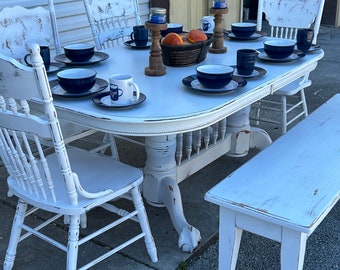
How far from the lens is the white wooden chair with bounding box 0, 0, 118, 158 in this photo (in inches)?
93.4

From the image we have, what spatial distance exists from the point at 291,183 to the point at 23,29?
1.57 meters

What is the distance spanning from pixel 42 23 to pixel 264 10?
1.49 metres

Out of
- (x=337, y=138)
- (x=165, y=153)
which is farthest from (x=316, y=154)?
(x=165, y=153)

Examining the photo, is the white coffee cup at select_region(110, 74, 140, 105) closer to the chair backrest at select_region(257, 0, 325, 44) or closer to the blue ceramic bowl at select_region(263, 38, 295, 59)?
the blue ceramic bowl at select_region(263, 38, 295, 59)

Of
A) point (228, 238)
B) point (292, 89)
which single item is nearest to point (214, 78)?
point (228, 238)

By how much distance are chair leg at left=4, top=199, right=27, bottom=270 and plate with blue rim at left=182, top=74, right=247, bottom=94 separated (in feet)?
2.67

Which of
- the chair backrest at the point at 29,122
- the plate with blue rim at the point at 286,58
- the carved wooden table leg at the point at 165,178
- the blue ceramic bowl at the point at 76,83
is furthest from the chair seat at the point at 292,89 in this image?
the chair backrest at the point at 29,122

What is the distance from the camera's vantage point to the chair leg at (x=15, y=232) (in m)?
1.93

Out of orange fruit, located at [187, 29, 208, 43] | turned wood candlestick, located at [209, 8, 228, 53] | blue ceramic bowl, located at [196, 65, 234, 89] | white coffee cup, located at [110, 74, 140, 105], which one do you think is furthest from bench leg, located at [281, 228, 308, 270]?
turned wood candlestick, located at [209, 8, 228, 53]

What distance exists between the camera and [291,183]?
177 centimetres

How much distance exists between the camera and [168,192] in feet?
7.64

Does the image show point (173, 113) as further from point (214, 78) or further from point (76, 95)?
point (76, 95)

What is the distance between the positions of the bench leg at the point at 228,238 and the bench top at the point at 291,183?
0.06 metres

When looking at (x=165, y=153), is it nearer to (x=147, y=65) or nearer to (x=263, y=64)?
(x=147, y=65)
